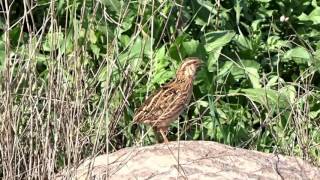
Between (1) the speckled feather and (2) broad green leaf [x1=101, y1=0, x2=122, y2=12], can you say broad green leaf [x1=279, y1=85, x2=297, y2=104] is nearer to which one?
(1) the speckled feather

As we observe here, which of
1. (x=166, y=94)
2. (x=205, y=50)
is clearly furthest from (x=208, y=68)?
(x=166, y=94)

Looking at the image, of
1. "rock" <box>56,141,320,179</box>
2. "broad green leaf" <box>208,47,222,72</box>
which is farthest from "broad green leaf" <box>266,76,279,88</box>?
"rock" <box>56,141,320,179</box>

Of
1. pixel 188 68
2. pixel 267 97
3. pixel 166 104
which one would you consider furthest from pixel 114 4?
pixel 267 97

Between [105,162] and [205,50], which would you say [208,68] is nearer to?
[205,50]

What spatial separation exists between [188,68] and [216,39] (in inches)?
36.8

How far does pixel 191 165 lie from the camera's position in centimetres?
592

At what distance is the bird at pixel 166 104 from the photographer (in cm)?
681

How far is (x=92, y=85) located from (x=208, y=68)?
1.33m

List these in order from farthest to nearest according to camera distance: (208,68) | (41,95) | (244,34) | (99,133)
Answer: (244,34) → (208,68) → (41,95) → (99,133)

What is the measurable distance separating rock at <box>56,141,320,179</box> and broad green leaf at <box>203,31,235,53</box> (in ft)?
5.73

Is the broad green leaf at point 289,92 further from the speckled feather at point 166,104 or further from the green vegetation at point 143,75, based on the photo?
the speckled feather at point 166,104

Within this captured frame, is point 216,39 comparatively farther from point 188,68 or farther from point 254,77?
point 188,68

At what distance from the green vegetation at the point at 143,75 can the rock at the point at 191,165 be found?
127mm

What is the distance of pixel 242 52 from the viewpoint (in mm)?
8320
